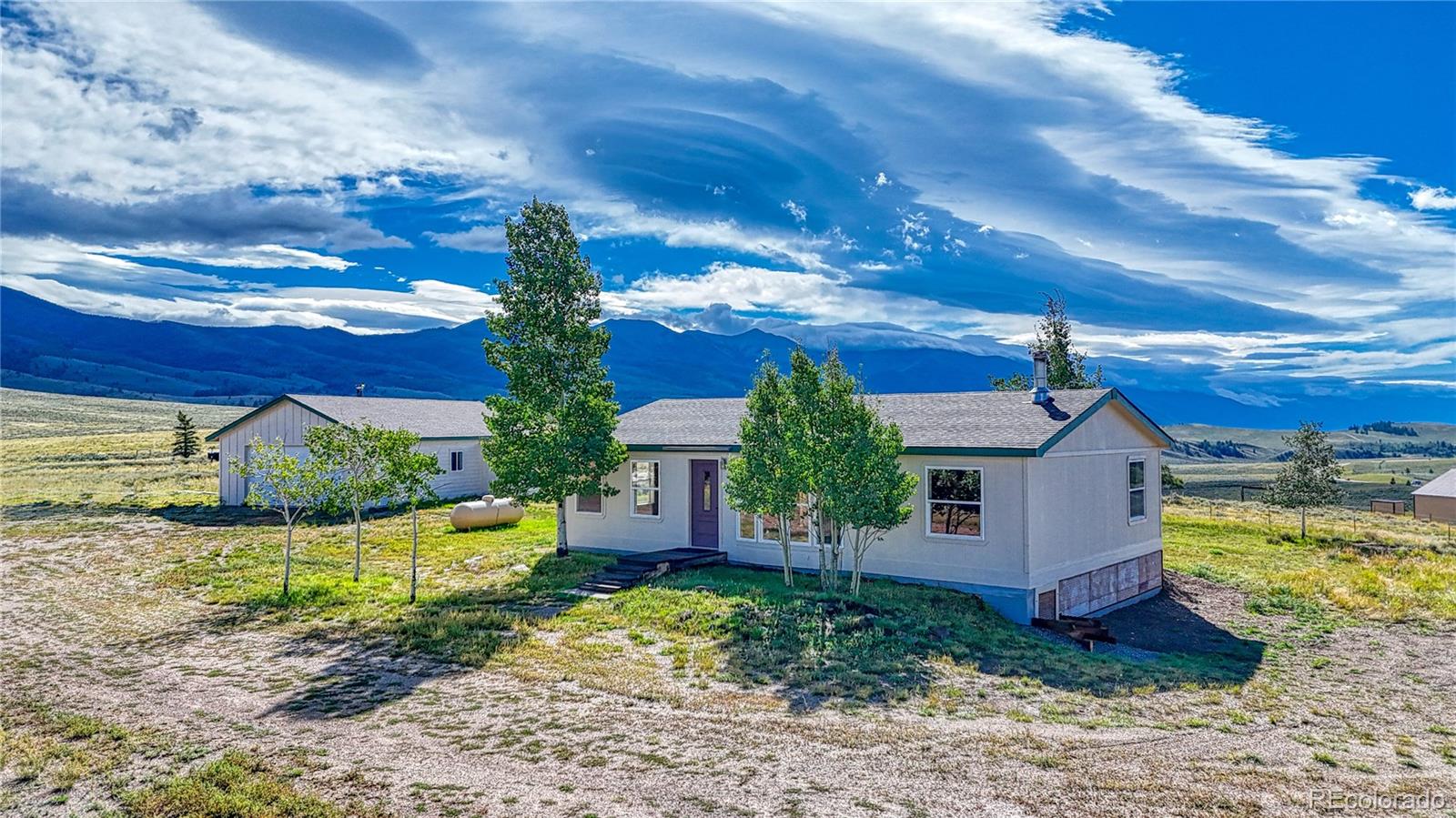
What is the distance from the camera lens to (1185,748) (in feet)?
27.3

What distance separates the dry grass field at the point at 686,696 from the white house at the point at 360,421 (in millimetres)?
11901

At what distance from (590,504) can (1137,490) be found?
1330 centimetres

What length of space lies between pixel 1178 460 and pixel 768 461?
17135cm

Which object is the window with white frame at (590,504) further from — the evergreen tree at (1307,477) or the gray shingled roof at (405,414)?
the evergreen tree at (1307,477)

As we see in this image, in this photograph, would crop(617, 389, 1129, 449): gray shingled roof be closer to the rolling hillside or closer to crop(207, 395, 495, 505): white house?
crop(207, 395, 495, 505): white house

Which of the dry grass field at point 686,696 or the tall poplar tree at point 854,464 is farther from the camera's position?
the tall poplar tree at point 854,464

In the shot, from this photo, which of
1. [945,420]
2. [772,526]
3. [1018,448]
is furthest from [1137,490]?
[772,526]

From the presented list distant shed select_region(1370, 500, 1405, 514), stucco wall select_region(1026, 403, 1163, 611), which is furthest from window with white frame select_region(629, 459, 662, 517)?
distant shed select_region(1370, 500, 1405, 514)

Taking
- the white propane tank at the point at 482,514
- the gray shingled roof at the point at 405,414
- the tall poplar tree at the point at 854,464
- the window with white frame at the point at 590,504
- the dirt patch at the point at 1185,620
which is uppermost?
the gray shingled roof at the point at 405,414

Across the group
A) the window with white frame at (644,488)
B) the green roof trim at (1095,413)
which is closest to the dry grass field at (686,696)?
the window with white frame at (644,488)

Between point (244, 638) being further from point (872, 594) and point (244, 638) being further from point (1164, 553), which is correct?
point (1164, 553)

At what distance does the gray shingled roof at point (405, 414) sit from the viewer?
32.2m

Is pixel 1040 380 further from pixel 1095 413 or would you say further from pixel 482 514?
pixel 482 514

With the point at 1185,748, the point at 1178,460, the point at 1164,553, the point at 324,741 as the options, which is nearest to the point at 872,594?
the point at 1185,748
